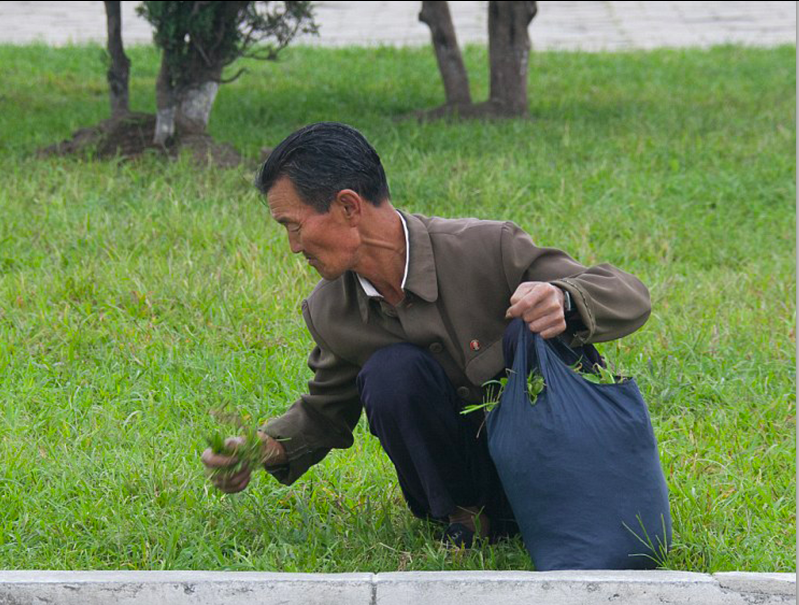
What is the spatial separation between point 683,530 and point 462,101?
6.65m

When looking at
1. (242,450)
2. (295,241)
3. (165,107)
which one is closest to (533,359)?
(295,241)

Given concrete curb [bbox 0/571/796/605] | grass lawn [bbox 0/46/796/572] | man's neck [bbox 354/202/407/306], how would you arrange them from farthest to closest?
grass lawn [bbox 0/46/796/572] → man's neck [bbox 354/202/407/306] → concrete curb [bbox 0/571/796/605]

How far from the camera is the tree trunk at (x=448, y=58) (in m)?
9.42

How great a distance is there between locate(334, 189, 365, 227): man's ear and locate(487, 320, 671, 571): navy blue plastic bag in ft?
1.53

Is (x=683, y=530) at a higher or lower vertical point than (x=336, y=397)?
lower

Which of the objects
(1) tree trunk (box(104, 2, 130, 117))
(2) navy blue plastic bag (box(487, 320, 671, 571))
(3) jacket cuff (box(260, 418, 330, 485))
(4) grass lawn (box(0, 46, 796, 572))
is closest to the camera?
(2) navy blue plastic bag (box(487, 320, 671, 571))

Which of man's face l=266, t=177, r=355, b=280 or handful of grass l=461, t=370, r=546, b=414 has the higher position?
man's face l=266, t=177, r=355, b=280

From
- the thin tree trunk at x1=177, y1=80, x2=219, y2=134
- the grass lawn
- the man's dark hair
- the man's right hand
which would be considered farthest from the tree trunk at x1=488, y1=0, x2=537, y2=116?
the man's right hand

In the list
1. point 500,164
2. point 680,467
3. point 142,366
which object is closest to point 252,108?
point 500,164

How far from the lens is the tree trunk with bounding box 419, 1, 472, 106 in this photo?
9422 mm

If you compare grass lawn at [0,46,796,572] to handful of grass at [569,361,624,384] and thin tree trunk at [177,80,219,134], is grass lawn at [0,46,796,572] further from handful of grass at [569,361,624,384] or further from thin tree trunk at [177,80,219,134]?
handful of grass at [569,361,624,384]

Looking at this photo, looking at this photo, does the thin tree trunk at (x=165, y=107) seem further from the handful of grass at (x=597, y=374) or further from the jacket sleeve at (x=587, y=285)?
the handful of grass at (x=597, y=374)

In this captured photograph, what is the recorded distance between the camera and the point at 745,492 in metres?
3.50

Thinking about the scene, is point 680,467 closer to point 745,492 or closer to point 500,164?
point 745,492
